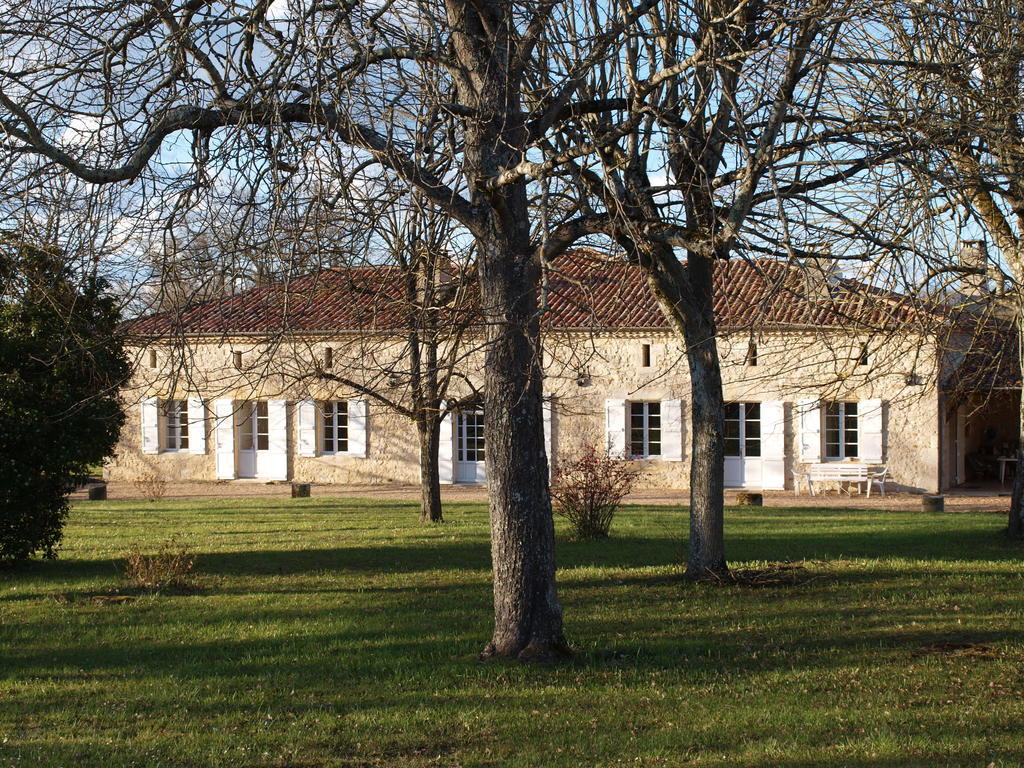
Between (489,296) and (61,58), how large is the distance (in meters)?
3.18

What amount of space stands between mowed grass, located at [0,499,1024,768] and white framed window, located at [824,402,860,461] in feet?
28.0

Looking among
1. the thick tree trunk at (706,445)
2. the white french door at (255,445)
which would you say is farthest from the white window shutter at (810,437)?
the white french door at (255,445)

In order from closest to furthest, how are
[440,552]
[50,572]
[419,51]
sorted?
[419,51] < [50,572] < [440,552]

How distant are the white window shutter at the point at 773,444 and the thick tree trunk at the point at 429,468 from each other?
808 centimetres

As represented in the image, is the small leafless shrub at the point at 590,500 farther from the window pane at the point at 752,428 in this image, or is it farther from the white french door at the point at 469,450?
the white french door at the point at 469,450

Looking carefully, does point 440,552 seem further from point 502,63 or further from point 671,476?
point 671,476

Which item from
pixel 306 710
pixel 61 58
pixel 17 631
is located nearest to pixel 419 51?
pixel 61 58

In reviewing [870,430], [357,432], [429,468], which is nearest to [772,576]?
[429,468]

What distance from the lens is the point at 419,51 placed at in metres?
6.17

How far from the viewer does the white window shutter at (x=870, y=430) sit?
19781mm

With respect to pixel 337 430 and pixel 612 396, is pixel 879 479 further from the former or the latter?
pixel 337 430

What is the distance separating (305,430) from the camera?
2369cm

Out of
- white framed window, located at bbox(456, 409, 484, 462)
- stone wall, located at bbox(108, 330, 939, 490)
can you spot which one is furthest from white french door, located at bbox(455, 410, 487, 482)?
stone wall, located at bbox(108, 330, 939, 490)

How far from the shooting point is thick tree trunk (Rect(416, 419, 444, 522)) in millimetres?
15211
